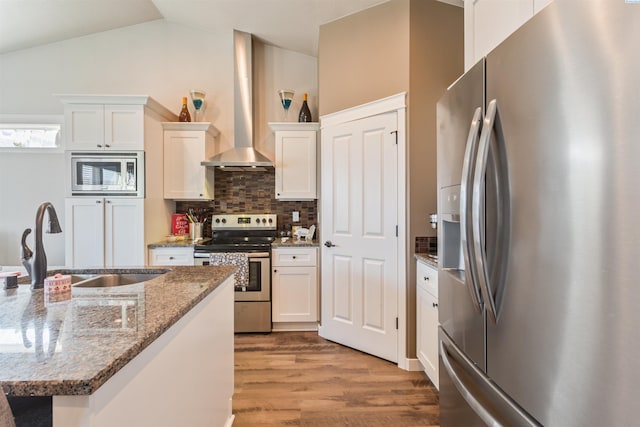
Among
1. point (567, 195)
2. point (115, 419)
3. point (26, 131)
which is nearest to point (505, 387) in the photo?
point (567, 195)

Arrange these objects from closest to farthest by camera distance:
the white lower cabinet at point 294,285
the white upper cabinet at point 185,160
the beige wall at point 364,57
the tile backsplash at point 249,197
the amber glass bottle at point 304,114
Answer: the beige wall at point 364,57, the white lower cabinet at point 294,285, the white upper cabinet at point 185,160, the amber glass bottle at point 304,114, the tile backsplash at point 249,197

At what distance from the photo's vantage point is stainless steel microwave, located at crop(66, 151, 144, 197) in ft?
9.50

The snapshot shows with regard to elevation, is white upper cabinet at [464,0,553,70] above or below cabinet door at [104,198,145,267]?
above

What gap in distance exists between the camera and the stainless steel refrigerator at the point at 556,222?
568mm

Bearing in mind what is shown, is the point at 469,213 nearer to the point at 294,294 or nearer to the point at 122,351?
the point at 122,351

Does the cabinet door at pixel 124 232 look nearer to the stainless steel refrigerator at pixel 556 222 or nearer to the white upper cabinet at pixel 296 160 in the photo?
the white upper cabinet at pixel 296 160

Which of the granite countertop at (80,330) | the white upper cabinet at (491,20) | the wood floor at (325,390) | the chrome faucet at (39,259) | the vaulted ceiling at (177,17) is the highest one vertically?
the vaulted ceiling at (177,17)

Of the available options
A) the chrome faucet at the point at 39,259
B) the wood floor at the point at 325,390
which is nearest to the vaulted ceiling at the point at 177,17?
the chrome faucet at the point at 39,259

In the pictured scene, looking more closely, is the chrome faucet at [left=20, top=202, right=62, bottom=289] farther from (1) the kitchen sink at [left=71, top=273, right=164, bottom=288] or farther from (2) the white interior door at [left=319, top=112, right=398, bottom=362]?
(2) the white interior door at [left=319, top=112, right=398, bottom=362]

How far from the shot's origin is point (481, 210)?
91 cm

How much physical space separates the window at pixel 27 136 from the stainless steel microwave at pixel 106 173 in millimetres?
1126

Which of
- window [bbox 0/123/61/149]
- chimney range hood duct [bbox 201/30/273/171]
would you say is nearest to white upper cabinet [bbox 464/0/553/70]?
chimney range hood duct [bbox 201/30/273/171]

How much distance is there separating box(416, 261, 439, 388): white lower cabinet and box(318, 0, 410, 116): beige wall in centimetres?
147

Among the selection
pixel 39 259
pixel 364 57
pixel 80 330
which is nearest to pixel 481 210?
pixel 80 330
